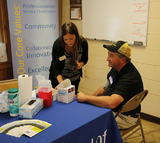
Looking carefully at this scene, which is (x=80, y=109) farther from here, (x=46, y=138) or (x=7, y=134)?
(x=7, y=134)

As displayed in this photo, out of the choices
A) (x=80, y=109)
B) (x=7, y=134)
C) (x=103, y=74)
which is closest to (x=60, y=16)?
(x=103, y=74)

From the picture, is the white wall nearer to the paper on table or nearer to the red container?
the red container

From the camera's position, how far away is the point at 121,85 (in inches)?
70.4

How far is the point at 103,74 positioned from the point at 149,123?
42.2 inches

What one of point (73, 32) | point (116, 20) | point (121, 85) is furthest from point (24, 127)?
point (116, 20)

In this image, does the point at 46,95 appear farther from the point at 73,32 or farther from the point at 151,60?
the point at 151,60

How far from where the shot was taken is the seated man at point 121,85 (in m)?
1.72

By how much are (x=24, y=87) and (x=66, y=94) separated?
0.36m

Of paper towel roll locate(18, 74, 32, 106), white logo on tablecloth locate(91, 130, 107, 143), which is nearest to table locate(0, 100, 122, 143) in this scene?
white logo on tablecloth locate(91, 130, 107, 143)

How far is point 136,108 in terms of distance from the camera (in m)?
2.01

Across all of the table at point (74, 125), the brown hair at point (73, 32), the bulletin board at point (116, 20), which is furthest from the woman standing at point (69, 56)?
the bulletin board at point (116, 20)

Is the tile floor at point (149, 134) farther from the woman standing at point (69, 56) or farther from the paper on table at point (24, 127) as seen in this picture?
the paper on table at point (24, 127)

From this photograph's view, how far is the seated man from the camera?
1.72m

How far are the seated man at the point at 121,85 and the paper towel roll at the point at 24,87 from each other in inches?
17.1
